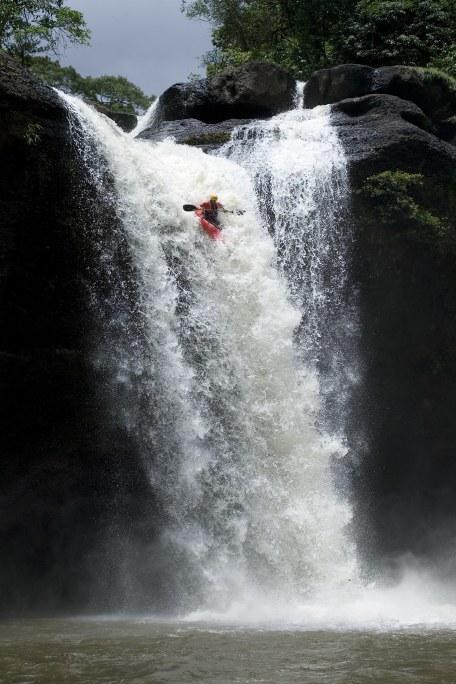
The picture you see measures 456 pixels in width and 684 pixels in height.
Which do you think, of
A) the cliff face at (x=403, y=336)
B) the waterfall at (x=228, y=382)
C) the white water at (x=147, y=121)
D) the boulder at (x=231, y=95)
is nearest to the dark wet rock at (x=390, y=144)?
the cliff face at (x=403, y=336)

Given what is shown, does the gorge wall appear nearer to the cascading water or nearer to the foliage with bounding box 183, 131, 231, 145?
the cascading water

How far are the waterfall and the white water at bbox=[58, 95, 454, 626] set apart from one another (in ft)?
0.06

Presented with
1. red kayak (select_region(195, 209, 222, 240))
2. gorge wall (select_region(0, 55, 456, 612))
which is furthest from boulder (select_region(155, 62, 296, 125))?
red kayak (select_region(195, 209, 222, 240))

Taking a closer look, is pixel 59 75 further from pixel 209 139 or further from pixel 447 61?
pixel 209 139

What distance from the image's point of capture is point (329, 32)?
22188 millimetres

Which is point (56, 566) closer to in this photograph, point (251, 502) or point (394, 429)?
point (251, 502)

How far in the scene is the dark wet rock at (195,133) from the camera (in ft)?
46.5

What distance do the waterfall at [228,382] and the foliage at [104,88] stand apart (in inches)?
993

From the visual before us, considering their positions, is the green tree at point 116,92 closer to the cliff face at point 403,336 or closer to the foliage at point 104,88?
the foliage at point 104,88

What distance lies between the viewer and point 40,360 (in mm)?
10516

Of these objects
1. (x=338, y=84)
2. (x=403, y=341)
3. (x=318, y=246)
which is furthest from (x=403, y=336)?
(x=338, y=84)

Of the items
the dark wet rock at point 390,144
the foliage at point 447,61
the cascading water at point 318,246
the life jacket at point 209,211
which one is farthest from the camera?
the foliage at point 447,61

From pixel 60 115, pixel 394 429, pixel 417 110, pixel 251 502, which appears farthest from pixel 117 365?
pixel 417 110

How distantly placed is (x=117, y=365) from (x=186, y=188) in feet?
10.5
